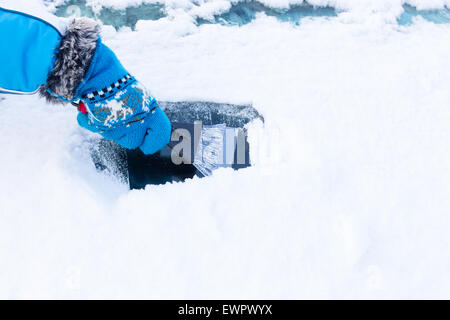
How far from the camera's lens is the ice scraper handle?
0.70m

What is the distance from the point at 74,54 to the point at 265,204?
0.54m

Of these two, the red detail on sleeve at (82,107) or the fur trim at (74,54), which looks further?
the red detail on sleeve at (82,107)

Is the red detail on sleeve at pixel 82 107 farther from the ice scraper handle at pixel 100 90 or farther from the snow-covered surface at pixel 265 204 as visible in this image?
the snow-covered surface at pixel 265 204

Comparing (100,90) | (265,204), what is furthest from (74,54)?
(265,204)

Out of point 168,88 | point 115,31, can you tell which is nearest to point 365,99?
point 168,88

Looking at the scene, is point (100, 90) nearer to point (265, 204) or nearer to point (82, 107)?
point (82, 107)

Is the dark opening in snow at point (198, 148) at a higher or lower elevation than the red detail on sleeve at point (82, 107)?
lower

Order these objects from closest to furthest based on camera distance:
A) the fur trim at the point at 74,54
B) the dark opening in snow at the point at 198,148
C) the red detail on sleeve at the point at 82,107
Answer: the fur trim at the point at 74,54, the red detail on sleeve at the point at 82,107, the dark opening in snow at the point at 198,148

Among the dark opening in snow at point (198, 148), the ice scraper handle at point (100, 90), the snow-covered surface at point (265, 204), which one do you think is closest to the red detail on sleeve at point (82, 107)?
the ice scraper handle at point (100, 90)

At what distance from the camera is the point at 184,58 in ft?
4.38

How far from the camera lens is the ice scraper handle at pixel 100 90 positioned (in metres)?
0.70

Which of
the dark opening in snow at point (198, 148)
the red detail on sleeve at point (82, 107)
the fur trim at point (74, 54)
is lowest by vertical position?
the dark opening in snow at point (198, 148)

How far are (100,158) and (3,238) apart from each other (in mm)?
344

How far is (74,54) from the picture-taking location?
697 millimetres
